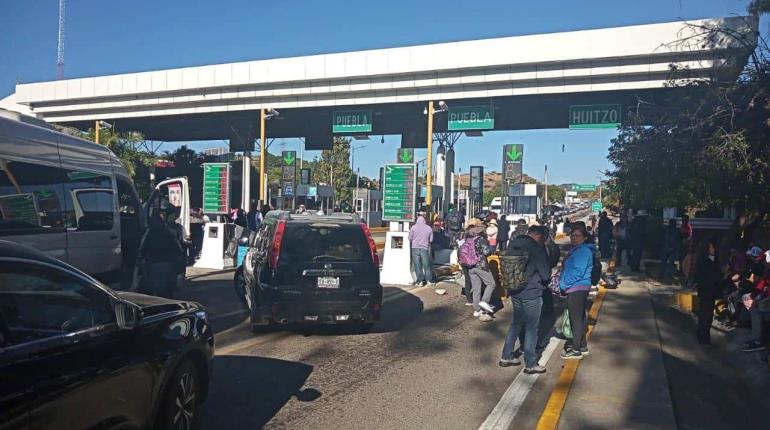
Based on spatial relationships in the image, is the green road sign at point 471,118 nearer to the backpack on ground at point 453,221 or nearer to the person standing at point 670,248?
the backpack on ground at point 453,221

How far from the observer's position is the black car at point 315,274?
26.8 ft

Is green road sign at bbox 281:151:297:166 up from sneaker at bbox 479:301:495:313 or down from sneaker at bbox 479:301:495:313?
up

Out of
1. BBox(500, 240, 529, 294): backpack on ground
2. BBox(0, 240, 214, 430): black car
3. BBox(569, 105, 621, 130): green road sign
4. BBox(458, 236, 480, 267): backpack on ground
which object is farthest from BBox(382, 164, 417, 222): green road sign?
BBox(0, 240, 214, 430): black car

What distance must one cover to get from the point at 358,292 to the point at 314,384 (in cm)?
217

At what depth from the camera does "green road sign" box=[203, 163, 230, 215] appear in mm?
19516

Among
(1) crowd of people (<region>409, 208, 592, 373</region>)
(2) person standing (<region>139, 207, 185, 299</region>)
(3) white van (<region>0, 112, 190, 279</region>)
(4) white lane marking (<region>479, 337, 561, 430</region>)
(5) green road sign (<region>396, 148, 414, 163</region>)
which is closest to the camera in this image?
(4) white lane marking (<region>479, 337, 561, 430</region>)

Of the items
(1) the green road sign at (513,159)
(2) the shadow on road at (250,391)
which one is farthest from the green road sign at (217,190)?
(1) the green road sign at (513,159)

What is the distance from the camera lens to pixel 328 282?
827cm

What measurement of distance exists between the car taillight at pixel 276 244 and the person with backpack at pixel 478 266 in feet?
12.4

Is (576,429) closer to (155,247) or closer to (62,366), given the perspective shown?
(62,366)

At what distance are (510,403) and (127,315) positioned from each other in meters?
3.65

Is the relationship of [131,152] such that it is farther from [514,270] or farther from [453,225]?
[514,270]

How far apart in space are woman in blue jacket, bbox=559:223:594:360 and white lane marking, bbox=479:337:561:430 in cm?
57

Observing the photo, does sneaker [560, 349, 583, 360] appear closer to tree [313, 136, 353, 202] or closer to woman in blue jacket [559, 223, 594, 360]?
woman in blue jacket [559, 223, 594, 360]
